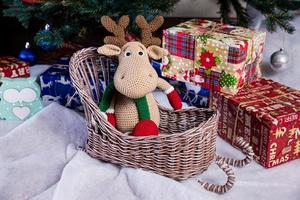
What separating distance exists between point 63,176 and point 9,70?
53 centimetres

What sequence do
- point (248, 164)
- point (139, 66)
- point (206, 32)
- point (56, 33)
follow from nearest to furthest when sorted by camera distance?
point (139, 66) → point (248, 164) → point (206, 32) → point (56, 33)

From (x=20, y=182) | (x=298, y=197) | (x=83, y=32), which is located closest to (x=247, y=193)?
(x=298, y=197)

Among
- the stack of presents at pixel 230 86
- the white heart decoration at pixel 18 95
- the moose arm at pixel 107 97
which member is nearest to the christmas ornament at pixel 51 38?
the stack of presents at pixel 230 86

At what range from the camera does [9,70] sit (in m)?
1.29

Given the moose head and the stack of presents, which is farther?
the stack of presents

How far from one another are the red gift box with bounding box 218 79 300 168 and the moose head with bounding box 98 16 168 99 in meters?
0.25

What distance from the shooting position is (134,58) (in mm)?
890

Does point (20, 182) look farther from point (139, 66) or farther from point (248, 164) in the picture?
point (248, 164)

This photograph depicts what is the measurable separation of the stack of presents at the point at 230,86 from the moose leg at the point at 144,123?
0.19 metres

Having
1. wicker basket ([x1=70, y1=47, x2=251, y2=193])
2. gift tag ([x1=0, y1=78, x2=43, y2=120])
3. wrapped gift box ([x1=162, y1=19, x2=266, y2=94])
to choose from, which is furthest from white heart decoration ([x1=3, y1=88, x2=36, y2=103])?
wrapped gift box ([x1=162, y1=19, x2=266, y2=94])

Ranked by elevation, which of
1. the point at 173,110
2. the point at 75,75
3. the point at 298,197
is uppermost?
the point at 75,75

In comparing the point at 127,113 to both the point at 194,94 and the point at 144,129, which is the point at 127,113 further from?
the point at 194,94

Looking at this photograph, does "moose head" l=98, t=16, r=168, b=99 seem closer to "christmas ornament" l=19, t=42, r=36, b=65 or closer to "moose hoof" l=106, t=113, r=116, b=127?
"moose hoof" l=106, t=113, r=116, b=127

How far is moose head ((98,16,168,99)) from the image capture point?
870 mm
